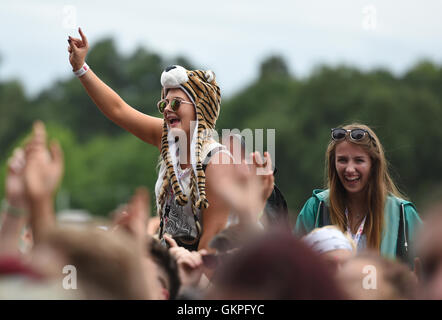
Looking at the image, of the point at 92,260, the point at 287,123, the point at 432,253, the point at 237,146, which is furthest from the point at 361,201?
the point at 287,123

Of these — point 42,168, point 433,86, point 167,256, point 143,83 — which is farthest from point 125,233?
point 143,83

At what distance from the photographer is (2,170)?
179ft

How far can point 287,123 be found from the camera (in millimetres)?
53219

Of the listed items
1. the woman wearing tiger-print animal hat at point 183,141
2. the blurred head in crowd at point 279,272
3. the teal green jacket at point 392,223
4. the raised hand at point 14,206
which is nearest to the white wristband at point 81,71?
the woman wearing tiger-print animal hat at point 183,141

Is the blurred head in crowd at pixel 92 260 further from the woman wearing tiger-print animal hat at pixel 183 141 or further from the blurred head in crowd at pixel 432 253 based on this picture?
the woman wearing tiger-print animal hat at pixel 183 141

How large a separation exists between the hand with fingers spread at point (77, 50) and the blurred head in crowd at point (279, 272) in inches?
117

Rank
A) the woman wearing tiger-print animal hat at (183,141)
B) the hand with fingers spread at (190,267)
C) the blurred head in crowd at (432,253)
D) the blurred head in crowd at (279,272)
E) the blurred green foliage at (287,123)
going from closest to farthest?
the blurred head in crowd at (279,272) < the blurred head in crowd at (432,253) < the hand with fingers spread at (190,267) < the woman wearing tiger-print animal hat at (183,141) < the blurred green foliage at (287,123)

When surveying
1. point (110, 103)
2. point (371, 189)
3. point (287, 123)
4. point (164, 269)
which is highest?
point (287, 123)

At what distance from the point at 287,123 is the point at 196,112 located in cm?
4835

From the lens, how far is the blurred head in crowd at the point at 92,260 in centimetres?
260

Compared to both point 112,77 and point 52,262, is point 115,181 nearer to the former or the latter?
point 112,77

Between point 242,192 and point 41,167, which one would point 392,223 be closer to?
point 242,192

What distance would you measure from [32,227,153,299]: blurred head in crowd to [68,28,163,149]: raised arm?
8.58 ft

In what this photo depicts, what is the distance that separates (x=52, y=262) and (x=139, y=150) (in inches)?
2273
